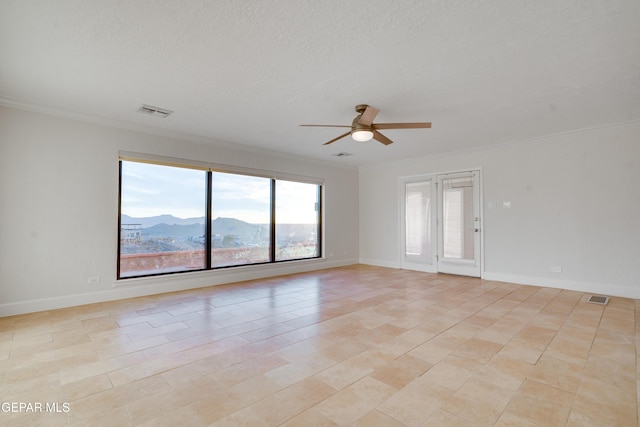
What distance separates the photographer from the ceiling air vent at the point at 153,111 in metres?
4.07

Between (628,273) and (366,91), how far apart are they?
16.3 ft

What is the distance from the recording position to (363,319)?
12.0 ft

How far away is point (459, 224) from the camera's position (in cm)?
657

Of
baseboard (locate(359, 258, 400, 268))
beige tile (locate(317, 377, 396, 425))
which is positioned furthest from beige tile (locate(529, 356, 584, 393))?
baseboard (locate(359, 258, 400, 268))

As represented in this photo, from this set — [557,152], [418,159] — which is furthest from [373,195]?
[557,152]

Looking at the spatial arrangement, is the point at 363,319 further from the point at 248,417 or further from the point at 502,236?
the point at 502,236

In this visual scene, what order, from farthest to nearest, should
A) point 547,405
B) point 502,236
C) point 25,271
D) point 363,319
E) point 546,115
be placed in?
1. point 502,236
2. point 546,115
3. point 25,271
4. point 363,319
5. point 547,405

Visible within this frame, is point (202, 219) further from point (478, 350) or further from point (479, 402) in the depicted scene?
point (479, 402)

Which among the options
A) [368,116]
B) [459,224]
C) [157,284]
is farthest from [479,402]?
[459,224]

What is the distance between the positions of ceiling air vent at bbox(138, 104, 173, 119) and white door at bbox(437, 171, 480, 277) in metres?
5.56

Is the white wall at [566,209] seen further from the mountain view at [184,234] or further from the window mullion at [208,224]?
the window mullion at [208,224]

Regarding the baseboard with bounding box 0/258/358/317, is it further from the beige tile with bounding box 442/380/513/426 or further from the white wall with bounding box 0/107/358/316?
the beige tile with bounding box 442/380/513/426

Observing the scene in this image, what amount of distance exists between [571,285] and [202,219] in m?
6.55

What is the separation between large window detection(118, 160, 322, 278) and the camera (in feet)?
16.1
